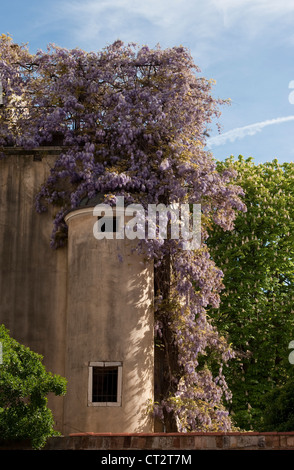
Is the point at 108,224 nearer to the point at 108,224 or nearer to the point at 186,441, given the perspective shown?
the point at 108,224

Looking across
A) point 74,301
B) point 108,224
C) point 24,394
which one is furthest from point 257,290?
point 24,394

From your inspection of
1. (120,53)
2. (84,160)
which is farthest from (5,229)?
(120,53)

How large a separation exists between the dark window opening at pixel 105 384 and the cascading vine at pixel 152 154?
1.44 m

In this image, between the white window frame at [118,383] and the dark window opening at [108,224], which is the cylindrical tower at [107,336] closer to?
the white window frame at [118,383]

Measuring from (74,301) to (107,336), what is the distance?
1.44 m

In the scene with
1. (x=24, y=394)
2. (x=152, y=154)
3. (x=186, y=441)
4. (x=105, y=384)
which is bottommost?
(x=186, y=441)

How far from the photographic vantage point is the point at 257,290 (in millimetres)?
28219

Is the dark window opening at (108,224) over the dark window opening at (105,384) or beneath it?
over

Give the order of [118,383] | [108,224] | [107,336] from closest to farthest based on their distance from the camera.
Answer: [118,383] < [107,336] < [108,224]

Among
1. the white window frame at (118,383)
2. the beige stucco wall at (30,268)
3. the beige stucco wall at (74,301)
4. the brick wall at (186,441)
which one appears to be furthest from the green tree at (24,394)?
the beige stucco wall at (30,268)

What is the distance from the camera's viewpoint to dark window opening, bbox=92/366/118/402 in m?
18.1

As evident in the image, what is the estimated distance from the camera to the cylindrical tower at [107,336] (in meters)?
18.0

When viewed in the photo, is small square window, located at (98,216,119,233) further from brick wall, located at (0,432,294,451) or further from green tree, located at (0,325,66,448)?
brick wall, located at (0,432,294,451)

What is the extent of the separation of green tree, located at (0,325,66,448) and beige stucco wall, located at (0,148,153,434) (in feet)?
11.2
